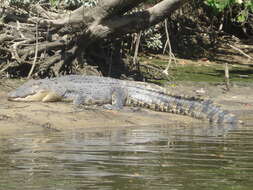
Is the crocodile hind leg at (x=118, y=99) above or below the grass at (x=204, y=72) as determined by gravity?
below

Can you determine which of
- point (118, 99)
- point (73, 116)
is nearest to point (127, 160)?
point (73, 116)

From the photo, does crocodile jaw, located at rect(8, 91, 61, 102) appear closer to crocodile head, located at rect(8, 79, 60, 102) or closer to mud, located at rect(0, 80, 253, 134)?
crocodile head, located at rect(8, 79, 60, 102)

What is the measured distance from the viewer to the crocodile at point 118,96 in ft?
37.4

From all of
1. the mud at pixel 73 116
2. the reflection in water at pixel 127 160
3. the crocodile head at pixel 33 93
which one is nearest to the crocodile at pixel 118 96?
the crocodile head at pixel 33 93

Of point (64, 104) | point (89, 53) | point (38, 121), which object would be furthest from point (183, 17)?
point (38, 121)

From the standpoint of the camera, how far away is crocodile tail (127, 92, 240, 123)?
11.5m

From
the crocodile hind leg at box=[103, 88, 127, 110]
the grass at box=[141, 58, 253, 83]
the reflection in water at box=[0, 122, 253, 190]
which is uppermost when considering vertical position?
the grass at box=[141, 58, 253, 83]

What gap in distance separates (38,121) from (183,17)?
34.8 feet

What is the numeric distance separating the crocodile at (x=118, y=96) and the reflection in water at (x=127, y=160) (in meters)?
2.00

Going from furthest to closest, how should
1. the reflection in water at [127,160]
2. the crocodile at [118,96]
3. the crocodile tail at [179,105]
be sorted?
1. the crocodile tail at [179,105]
2. the crocodile at [118,96]
3. the reflection in water at [127,160]

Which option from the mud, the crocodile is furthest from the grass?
the crocodile

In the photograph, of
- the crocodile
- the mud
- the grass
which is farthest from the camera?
the grass

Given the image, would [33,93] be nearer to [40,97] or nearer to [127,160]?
[40,97]

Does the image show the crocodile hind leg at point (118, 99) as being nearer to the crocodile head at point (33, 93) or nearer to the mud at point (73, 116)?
the mud at point (73, 116)
